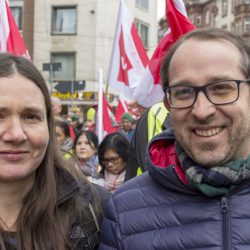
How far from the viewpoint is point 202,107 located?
1.77 meters

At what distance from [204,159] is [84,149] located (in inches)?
159

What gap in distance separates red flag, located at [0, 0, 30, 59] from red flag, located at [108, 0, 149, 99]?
189 cm

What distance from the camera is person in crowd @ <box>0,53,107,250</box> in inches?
76.2

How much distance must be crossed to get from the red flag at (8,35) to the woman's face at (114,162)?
130 cm

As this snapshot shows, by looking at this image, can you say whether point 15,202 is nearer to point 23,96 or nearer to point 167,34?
point 23,96

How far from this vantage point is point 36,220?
2.02 metres

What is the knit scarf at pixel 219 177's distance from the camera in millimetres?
1734

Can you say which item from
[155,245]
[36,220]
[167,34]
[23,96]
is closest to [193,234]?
[155,245]

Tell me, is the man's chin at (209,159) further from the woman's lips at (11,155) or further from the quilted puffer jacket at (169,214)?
the woman's lips at (11,155)

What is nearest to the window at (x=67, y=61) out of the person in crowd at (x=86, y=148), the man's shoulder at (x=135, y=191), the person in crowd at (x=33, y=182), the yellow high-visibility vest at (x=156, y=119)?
the person in crowd at (x=86, y=148)

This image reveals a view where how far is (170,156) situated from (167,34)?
109 inches

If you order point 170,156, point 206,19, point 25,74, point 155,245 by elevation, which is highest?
point 206,19

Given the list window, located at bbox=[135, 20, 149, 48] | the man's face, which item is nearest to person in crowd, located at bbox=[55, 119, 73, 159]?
the man's face

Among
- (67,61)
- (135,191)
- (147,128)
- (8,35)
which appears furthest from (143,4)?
(135,191)
